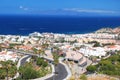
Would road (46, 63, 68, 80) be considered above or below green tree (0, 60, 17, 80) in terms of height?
→ below

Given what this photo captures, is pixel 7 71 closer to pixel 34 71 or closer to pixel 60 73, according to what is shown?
pixel 34 71

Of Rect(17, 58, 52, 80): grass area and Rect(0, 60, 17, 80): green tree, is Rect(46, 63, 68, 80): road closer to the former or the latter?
Rect(17, 58, 52, 80): grass area

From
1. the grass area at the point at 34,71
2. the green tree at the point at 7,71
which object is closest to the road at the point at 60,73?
the grass area at the point at 34,71

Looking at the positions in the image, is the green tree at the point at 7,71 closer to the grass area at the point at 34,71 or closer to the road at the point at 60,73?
the grass area at the point at 34,71

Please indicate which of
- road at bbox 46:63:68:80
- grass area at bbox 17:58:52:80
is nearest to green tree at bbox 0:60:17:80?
grass area at bbox 17:58:52:80

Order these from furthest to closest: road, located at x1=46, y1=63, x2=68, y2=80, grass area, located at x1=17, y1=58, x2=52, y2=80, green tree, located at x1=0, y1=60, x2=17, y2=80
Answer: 1. road, located at x1=46, y1=63, x2=68, y2=80
2. grass area, located at x1=17, y1=58, x2=52, y2=80
3. green tree, located at x1=0, y1=60, x2=17, y2=80

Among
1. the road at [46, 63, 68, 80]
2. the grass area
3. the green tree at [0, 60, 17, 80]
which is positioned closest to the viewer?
the green tree at [0, 60, 17, 80]

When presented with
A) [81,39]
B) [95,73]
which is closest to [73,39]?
[81,39]

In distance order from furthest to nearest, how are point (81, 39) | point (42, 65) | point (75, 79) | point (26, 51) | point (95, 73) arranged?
point (81, 39), point (26, 51), point (42, 65), point (95, 73), point (75, 79)

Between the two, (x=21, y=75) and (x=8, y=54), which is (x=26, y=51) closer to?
(x=8, y=54)

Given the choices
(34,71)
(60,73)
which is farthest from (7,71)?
(60,73)

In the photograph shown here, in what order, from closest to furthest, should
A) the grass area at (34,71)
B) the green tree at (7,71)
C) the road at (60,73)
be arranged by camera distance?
the green tree at (7,71) → the grass area at (34,71) → the road at (60,73)
